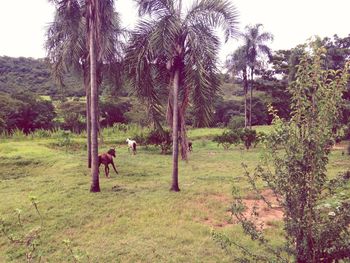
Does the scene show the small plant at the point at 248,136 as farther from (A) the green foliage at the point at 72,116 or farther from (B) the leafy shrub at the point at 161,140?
(A) the green foliage at the point at 72,116

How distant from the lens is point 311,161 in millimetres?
3373

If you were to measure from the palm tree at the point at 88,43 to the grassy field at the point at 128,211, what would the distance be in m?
1.48

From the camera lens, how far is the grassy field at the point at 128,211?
22.5ft

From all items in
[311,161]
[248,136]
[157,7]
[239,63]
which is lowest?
[248,136]

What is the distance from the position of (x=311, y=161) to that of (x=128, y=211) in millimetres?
6546

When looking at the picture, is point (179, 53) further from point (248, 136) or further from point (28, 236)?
point (248, 136)

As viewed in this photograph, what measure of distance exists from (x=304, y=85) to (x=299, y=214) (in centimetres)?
130

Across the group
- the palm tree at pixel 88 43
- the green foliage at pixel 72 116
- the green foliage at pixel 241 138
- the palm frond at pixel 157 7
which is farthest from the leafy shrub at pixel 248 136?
the green foliage at pixel 72 116

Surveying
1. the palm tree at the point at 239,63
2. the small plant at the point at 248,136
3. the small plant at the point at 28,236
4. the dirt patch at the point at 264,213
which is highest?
the palm tree at the point at 239,63

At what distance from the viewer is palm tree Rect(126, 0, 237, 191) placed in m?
9.59

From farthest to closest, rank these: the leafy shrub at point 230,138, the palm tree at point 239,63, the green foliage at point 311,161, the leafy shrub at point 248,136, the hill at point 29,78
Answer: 1. the hill at point 29,78
2. the palm tree at point 239,63
3. the leafy shrub at point 230,138
4. the leafy shrub at point 248,136
5. the green foliage at point 311,161

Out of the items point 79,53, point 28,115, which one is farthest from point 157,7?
point 28,115

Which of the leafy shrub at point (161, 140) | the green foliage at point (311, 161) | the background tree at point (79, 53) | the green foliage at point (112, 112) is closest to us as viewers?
the green foliage at point (311, 161)

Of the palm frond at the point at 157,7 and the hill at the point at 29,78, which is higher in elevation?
the hill at the point at 29,78
